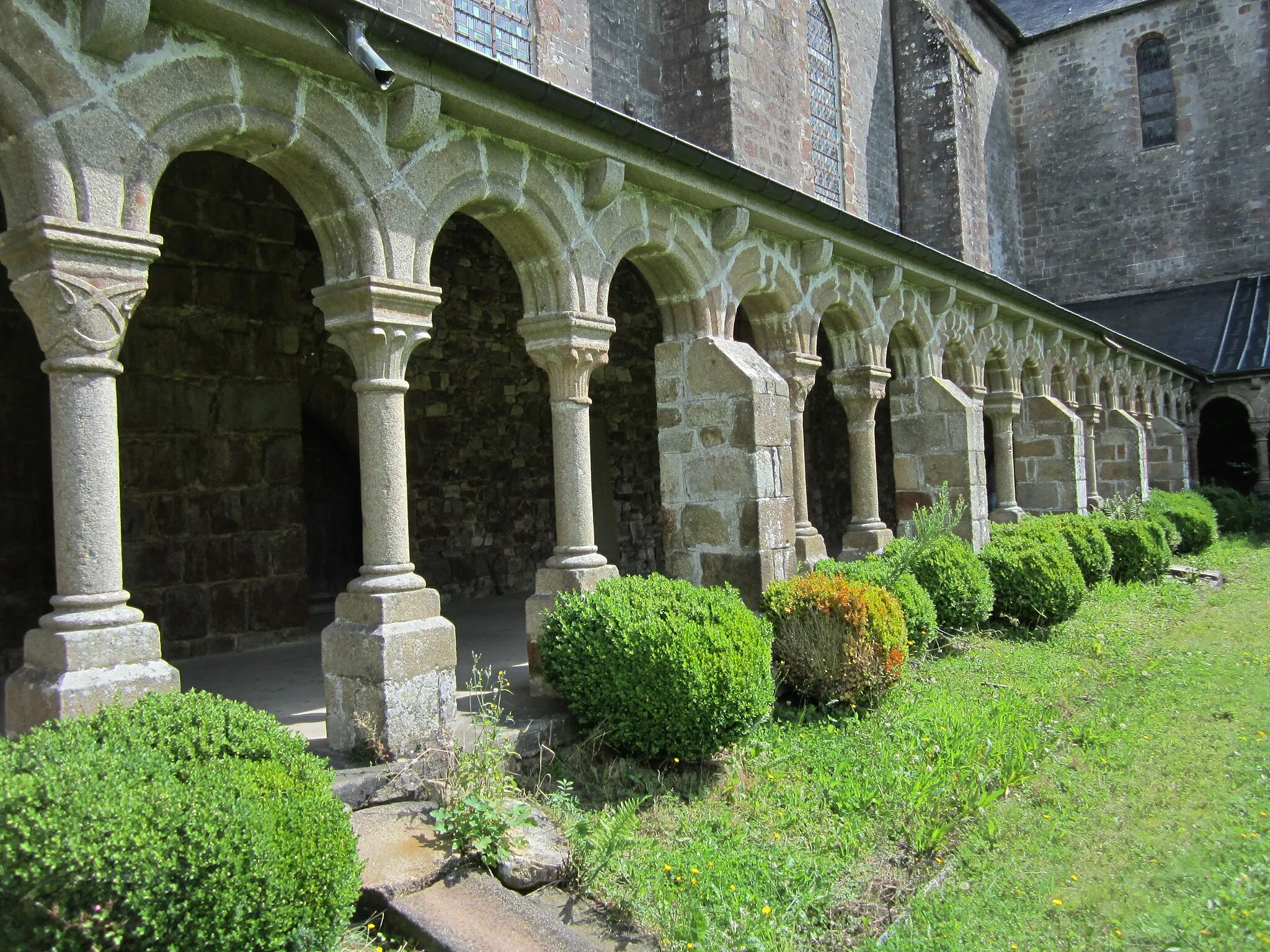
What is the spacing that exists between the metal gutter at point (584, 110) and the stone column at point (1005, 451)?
290 centimetres

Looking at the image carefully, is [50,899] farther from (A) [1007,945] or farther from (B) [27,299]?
(A) [1007,945]

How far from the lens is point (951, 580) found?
6500mm

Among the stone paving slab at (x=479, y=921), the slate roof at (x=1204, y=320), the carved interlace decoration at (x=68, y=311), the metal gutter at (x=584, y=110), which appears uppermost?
the slate roof at (x=1204, y=320)

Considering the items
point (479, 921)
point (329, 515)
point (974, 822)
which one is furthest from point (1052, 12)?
point (479, 921)

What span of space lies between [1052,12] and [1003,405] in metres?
16.0

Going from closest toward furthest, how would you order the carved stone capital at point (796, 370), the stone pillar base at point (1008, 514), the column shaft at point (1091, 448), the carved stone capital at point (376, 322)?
the carved stone capital at point (376, 322)
the carved stone capital at point (796, 370)
the stone pillar base at point (1008, 514)
the column shaft at point (1091, 448)

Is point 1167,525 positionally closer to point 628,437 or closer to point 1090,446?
→ point 1090,446

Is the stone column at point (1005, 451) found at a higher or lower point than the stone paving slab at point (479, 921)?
higher

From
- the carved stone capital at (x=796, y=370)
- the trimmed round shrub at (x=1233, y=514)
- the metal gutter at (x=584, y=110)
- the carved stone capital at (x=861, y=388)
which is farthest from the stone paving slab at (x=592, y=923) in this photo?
the trimmed round shrub at (x=1233, y=514)

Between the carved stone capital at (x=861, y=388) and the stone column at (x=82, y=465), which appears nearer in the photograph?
the stone column at (x=82, y=465)

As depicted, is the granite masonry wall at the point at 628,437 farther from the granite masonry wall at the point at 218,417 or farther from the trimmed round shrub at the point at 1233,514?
the trimmed round shrub at the point at 1233,514

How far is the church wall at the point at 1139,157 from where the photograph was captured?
1956 cm

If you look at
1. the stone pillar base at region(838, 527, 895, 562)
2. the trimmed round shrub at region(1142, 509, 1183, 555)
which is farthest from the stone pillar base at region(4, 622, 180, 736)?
the trimmed round shrub at region(1142, 509, 1183, 555)

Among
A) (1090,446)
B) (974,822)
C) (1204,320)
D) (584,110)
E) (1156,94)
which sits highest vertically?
(1156,94)
